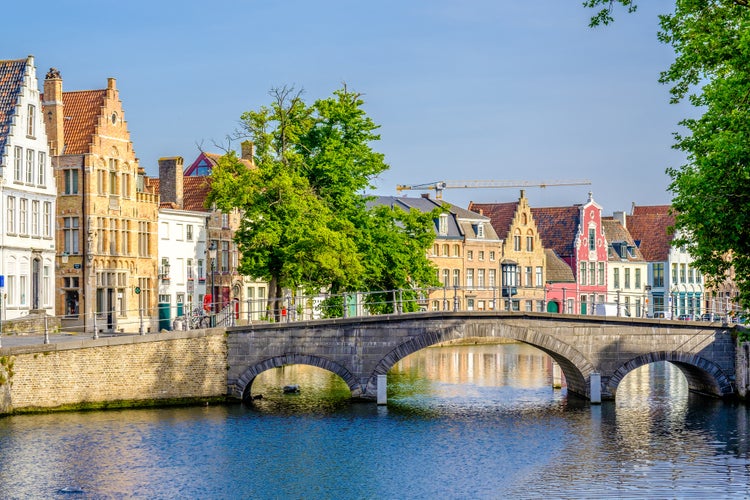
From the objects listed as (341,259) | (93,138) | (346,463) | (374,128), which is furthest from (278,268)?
(346,463)

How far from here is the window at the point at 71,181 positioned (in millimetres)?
63188

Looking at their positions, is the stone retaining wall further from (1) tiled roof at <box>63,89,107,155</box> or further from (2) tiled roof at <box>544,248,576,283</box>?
(2) tiled roof at <box>544,248,576,283</box>

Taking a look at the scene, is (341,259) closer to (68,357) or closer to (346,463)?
(68,357)

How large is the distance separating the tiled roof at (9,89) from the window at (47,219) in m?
4.51

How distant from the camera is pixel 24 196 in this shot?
5650 centimetres

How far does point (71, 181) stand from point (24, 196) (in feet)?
22.4

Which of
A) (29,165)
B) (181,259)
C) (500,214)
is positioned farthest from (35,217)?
(500,214)

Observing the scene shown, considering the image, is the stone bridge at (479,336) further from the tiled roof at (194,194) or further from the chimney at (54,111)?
the tiled roof at (194,194)

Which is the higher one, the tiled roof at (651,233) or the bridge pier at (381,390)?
the tiled roof at (651,233)

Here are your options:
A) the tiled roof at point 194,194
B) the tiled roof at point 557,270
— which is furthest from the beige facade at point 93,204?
the tiled roof at point 557,270

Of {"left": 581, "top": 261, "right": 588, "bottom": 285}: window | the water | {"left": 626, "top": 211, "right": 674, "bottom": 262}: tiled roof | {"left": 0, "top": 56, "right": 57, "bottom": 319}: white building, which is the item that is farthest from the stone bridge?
{"left": 626, "top": 211, "right": 674, "bottom": 262}: tiled roof

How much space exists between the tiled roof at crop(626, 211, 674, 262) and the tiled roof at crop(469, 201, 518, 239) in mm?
15361

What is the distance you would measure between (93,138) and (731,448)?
36236mm

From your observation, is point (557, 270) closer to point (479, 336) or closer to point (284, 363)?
point (479, 336)
